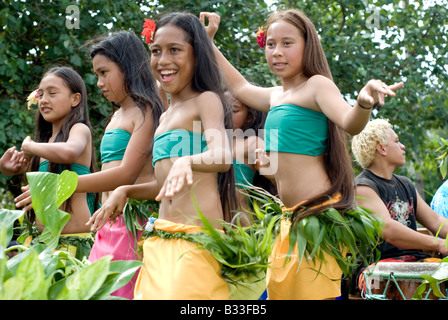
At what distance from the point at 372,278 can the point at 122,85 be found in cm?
149

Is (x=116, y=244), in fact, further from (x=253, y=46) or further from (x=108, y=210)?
(x=253, y=46)

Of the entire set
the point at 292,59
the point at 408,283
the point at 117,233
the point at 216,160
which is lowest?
the point at 408,283

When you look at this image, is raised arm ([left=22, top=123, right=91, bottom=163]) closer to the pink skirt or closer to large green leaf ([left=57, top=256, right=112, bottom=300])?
Result: the pink skirt

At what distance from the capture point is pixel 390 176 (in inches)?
157

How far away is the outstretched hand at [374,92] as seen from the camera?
1.98m

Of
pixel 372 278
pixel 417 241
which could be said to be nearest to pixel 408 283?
pixel 372 278

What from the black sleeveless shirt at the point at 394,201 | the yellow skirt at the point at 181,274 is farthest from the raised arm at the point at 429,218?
the yellow skirt at the point at 181,274

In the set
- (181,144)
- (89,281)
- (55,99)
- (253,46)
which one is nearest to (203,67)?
(181,144)

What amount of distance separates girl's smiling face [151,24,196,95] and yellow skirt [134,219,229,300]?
0.59m

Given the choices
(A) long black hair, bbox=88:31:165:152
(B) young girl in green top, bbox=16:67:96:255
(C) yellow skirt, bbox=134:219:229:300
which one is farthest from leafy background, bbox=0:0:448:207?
(C) yellow skirt, bbox=134:219:229:300

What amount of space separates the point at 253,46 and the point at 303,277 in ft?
16.3

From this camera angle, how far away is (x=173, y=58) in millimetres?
2549

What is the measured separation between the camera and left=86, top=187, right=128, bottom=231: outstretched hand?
249cm
